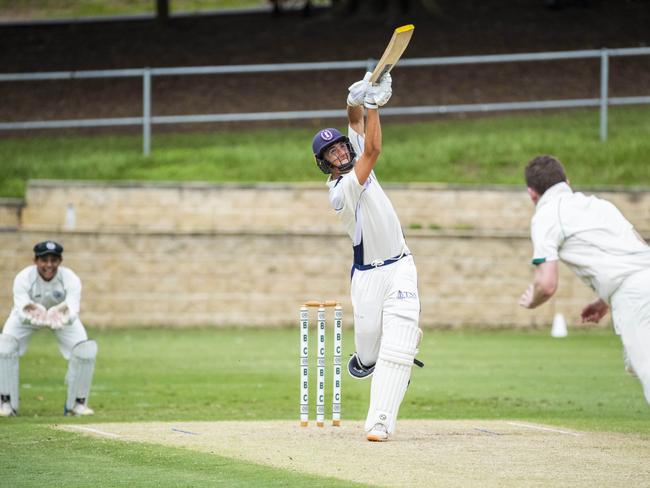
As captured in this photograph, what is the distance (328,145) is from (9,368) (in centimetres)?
481

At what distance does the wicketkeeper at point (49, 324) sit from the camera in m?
12.7

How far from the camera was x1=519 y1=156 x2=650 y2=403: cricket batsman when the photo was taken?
800 cm

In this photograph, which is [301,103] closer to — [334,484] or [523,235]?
[523,235]

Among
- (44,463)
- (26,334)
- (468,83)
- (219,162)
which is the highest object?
(468,83)

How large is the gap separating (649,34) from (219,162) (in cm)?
1100

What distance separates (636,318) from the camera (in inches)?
316

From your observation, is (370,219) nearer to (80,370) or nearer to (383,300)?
(383,300)

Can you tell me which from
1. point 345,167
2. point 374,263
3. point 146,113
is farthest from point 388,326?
point 146,113

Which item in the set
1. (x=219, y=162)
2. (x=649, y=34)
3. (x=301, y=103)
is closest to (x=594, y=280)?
(x=219, y=162)

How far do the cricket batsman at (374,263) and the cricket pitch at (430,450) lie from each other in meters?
0.49

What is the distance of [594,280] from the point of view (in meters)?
8.19

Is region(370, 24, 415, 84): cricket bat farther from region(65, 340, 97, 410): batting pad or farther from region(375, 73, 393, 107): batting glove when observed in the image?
region(65, 340, 97, 410): batting pad

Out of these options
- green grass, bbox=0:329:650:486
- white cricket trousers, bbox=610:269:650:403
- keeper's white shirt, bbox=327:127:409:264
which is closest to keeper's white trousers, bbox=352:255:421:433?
keeper's white shirt, bbox=327:127:409:264

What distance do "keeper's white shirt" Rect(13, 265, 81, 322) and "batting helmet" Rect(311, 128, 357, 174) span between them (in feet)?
13.3
